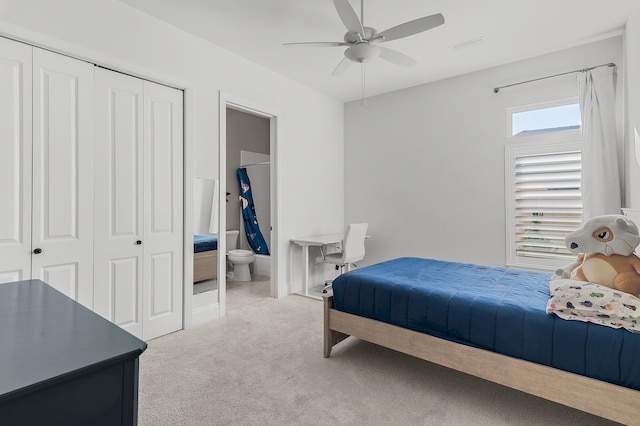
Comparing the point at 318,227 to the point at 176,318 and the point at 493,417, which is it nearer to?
the point at 176,318

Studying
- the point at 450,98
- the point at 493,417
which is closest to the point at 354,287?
the point at 493,417

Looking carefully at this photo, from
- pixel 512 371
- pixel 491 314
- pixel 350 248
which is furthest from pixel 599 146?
pixel 350 248

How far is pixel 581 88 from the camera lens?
3.31 meters

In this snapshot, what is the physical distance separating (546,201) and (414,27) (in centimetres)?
245

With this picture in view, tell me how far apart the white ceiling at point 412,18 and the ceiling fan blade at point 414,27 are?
15.8 inches

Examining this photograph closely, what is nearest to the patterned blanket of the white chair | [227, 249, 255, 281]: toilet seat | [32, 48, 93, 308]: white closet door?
the white chair

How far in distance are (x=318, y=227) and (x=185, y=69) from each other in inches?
103

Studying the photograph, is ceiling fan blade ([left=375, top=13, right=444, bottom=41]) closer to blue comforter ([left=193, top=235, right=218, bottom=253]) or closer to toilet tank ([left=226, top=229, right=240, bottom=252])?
blue comforter ([left=193, top=235, right=218, bottom=253])

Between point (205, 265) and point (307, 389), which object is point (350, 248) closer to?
point (205, 265)

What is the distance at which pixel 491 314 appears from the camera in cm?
189

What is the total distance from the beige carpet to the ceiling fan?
238 cm

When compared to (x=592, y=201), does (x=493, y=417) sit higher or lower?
lower

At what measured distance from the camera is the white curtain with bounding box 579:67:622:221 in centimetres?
313

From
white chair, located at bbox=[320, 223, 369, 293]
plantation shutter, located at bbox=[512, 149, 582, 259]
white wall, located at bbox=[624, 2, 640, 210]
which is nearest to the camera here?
white wall, located at bbox=[624, 2, 640, 210]
